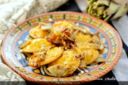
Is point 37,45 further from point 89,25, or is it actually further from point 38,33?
point 89,25

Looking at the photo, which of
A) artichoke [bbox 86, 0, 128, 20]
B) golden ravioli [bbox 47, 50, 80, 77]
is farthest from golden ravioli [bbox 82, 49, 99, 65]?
artichoke [bbox 86, 0, 128, 20]

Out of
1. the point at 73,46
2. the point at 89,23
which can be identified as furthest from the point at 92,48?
the point at 89,23

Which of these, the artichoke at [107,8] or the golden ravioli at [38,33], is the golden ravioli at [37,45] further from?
the artichoke at [107,8]

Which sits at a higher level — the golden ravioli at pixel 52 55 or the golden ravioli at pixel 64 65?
the golden ravioli at pixel 52 55

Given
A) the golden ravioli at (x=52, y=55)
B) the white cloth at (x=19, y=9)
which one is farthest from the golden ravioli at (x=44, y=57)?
the white cloth at (x=19, y=9)

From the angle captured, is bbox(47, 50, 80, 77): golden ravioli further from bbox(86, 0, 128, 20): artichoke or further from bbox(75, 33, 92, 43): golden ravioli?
bbox(86, 0, 128, 20): artichoke

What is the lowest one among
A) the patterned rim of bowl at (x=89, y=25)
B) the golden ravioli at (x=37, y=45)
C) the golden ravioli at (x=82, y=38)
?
the patterned rim of bowl at (x=89, y=25)
